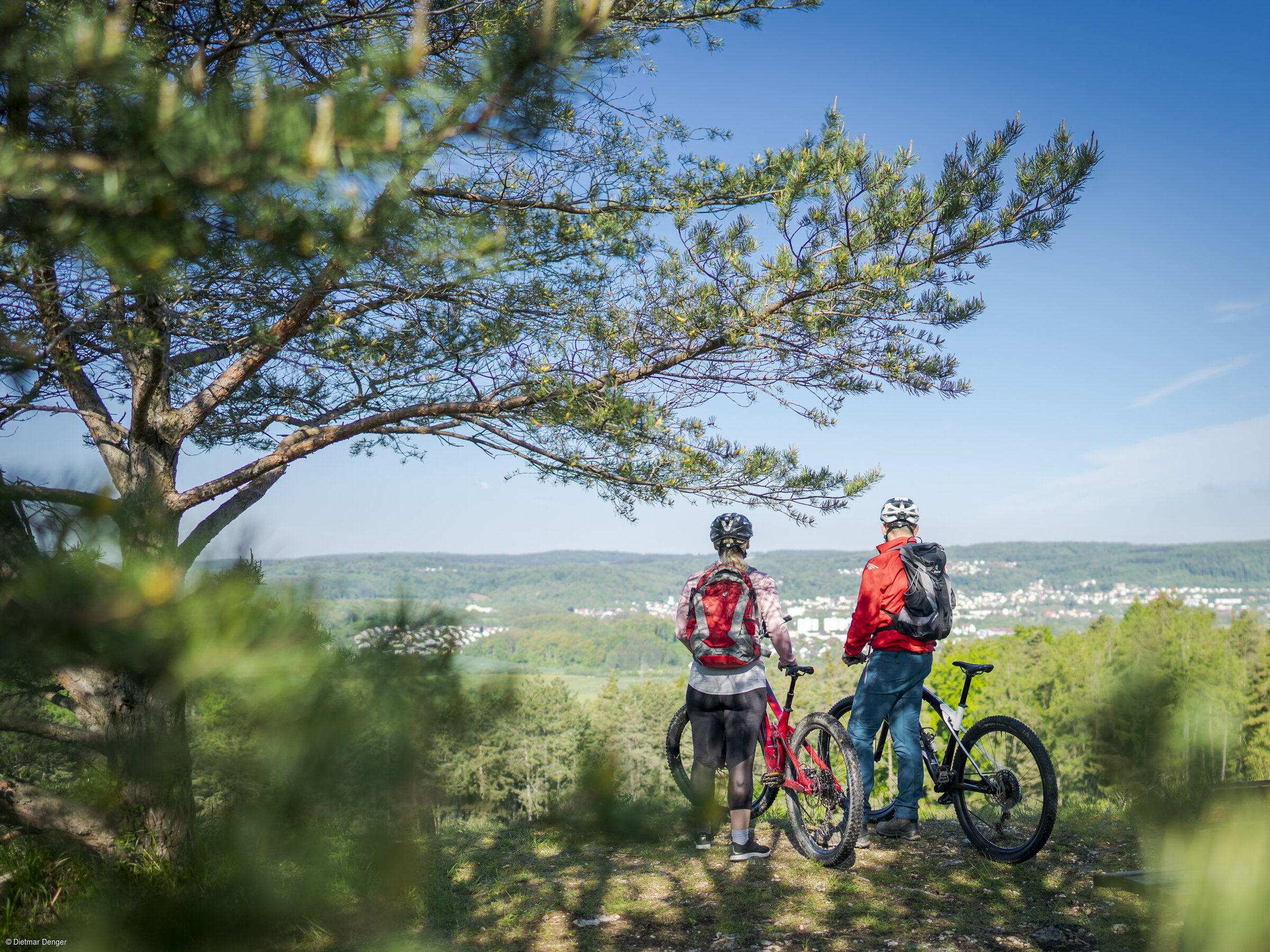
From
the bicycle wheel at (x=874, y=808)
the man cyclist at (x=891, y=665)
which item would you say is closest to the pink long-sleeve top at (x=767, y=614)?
the man cyclist at (x=891, y=665)

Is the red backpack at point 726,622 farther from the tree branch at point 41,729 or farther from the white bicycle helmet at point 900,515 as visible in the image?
the tree branch at point 41,729

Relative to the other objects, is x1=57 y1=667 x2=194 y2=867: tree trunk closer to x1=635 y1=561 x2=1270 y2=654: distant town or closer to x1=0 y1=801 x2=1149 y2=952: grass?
x1=0 y1=801 x2=1149 y2=952: grass

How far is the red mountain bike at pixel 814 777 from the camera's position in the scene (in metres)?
4.40

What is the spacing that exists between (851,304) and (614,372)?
5.52ft

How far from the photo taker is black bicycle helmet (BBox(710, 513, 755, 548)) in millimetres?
4656

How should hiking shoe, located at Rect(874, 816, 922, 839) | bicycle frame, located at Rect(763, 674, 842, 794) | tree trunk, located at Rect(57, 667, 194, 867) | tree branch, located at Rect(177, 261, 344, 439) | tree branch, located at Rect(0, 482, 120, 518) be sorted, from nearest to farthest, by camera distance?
tree trunk, located at Rect(57, 667, 194, 867) → tree branch, located at Rect(0, 482, 120, 518) → tree branch, located at Rect(177, 261, 344, 439) → bicycle frame, located at Rect(763, 674, 842, 794) → hiking shoe, located at Rect(874, 816, 922, 839)

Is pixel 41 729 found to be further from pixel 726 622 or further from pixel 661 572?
pixel 661 572

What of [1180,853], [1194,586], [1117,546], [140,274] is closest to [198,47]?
[140,274]

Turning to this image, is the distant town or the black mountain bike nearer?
the black mountain bike

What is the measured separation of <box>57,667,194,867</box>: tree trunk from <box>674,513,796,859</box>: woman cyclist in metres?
3.11

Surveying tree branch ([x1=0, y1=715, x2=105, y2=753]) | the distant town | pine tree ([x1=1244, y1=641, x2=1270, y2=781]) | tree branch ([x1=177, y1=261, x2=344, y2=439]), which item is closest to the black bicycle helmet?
tree branch ([x1=177, y1=261, x2=344, y2=439])

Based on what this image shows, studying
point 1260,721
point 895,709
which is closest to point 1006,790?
point 895,709

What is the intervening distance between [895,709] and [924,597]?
2.35 feet

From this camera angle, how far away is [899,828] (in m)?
4.73
